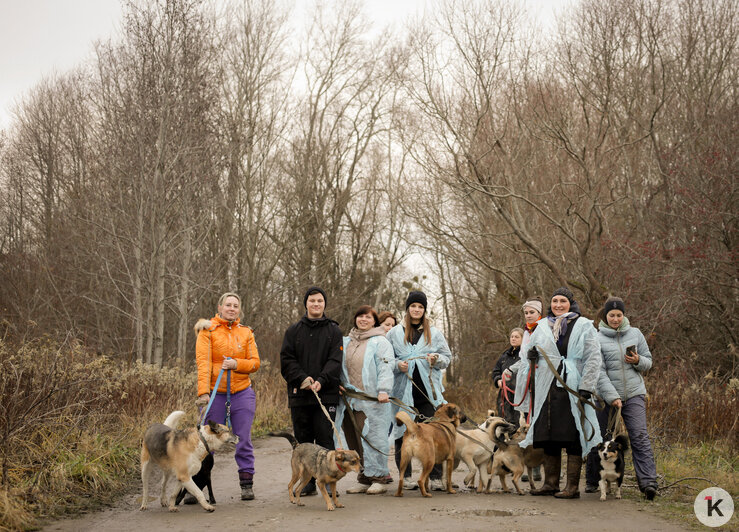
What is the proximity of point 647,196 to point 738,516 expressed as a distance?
13290 millimetres

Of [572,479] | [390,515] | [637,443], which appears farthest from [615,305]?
[390,515]

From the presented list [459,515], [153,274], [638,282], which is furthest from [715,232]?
[153,274]

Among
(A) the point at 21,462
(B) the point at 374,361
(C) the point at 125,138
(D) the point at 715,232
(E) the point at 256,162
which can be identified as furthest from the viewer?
(E) the point at 256,162

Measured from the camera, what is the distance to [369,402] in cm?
859

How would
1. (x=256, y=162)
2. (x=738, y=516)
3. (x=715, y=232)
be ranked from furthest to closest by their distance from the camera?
(x=256, y=162), (x=715, y=232), (x=738, y=516)

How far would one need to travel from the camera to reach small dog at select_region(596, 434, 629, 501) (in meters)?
7.71

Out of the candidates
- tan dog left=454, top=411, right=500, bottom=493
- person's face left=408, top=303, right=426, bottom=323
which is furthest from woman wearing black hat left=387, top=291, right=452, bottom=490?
tan dog left=454, top=411, right=500, bottom=493

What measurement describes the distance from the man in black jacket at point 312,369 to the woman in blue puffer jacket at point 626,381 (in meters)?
2.89

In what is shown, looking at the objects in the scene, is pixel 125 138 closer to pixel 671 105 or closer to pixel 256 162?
pixel 256 162

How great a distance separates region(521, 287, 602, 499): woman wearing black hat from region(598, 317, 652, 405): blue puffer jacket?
358mm

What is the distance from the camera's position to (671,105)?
63.1 feet

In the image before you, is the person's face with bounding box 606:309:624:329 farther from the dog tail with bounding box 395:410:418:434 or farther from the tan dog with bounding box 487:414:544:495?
the dog tail with bounding box 395:410:418:434

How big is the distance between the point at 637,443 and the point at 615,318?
52.8 inches

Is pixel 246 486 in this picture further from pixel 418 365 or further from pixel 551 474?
pixel 551 474
